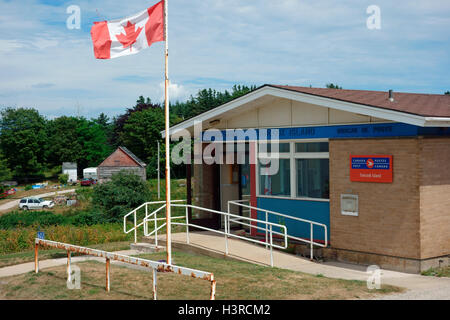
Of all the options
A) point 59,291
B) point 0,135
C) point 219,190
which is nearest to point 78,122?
point 0,135

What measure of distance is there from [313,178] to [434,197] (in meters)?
3.00

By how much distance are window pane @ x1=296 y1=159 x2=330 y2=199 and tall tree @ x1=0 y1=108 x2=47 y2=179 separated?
270ft

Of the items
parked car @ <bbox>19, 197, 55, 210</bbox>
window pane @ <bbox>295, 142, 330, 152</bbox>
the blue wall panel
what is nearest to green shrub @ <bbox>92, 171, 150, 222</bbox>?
the blue wall panel

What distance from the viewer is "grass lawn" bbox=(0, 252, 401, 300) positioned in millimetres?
8406

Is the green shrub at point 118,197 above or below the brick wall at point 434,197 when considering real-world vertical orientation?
below

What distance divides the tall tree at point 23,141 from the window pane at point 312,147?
8224cm

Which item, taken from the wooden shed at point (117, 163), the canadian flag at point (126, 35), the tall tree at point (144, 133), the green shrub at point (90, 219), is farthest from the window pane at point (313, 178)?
the tall tree at point (144, 133)

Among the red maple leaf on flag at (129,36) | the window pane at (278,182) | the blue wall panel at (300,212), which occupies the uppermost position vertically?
the red maple leaf on flag at (129,36)

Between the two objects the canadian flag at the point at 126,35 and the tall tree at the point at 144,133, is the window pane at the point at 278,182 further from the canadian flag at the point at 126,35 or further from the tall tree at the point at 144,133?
the tall tree at the point at 144,133

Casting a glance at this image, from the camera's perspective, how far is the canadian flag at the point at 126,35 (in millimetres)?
9758

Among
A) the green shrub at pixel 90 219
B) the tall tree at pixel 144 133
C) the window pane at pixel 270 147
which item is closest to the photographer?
the window pane at pixel 270 147

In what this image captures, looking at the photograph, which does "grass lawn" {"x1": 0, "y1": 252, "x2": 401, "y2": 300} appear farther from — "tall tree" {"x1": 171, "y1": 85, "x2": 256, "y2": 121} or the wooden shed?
"tall tree" {"x1": 171, "y1": 85, "x2": 256, "y2": 121}

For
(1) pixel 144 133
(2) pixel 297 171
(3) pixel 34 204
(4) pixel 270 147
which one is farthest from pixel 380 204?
(1) pixel 144 133

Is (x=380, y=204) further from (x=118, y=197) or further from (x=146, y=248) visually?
(x=118, y=197)
